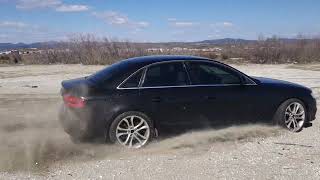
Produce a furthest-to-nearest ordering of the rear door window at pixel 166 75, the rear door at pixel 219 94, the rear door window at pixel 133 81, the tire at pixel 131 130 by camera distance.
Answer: the rear door at pixel 219 94 → the rear door window at pixel 166 75 → the rear door window at pixel 133 81 → the tire at pixel 131 130

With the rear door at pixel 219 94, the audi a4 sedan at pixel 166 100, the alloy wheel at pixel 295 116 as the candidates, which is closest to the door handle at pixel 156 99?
the audi a4 sedan at pixel 166 100

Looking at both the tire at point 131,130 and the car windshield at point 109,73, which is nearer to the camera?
the tire at point 131,130

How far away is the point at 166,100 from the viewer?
786cm

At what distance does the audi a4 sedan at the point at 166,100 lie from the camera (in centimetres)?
759

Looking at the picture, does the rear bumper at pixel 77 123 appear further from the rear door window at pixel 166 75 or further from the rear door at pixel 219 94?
the rear door at pixel 219 94

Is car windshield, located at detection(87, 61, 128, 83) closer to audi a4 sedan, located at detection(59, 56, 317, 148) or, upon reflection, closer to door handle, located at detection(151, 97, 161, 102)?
audi a4 sedan, located at detection(59, 56, 317, 148)

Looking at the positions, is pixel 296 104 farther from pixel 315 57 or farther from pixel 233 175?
pixel 315 57

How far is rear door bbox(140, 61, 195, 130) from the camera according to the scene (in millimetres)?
7793

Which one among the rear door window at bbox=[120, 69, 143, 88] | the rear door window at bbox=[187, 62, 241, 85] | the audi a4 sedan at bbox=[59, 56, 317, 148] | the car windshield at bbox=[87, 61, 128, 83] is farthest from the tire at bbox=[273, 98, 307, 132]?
the car windshield at bbox=[87, 61, 128, 83]

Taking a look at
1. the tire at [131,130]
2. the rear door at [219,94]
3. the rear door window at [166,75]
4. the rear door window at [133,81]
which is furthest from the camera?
the rear door at [219,94]

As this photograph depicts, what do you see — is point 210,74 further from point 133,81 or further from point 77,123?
point 77,123

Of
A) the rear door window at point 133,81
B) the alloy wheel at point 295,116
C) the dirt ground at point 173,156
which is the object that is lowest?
the dirt ground at point 173,156

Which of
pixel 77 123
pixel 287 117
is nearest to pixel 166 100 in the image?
pixel 77 123

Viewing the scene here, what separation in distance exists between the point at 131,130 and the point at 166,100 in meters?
0.74
